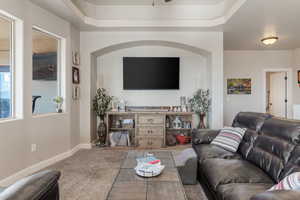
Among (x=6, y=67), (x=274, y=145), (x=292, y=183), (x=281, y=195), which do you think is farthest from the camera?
(x=6, y=67)

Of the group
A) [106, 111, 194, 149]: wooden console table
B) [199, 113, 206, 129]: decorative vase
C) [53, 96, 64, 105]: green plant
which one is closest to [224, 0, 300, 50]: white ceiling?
[199, 113, 206, 129]: decorative vase

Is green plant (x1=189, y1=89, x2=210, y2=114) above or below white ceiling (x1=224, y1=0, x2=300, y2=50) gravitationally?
below

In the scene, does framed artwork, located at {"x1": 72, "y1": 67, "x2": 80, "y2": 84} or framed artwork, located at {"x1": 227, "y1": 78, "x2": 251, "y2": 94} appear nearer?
framed artwork, located at {"x1": 72, "y1": 67, "x2": 80, "y2": 84}

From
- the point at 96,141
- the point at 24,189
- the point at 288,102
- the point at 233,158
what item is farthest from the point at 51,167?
the point at 288,102

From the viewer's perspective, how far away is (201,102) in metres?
4.56

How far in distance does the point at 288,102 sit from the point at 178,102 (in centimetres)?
406

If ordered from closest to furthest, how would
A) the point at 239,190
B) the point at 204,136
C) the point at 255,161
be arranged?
the point at 239,190 → the point at 255,161 → the point at 204,136

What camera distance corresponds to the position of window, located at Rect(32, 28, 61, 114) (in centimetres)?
334

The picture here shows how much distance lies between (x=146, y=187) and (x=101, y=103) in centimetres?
320

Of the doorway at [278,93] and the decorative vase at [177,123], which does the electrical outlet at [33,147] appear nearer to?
the decorative vase at [177,123]

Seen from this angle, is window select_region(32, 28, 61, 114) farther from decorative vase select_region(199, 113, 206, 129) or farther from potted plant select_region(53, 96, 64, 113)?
decorative vase select_region(199, 113, 206, 129)

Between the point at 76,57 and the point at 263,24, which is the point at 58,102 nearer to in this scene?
the point at 76,57

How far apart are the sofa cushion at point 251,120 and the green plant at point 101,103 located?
2.96 meters

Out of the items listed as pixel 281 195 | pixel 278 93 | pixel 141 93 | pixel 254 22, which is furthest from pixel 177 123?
pixel 278 93
